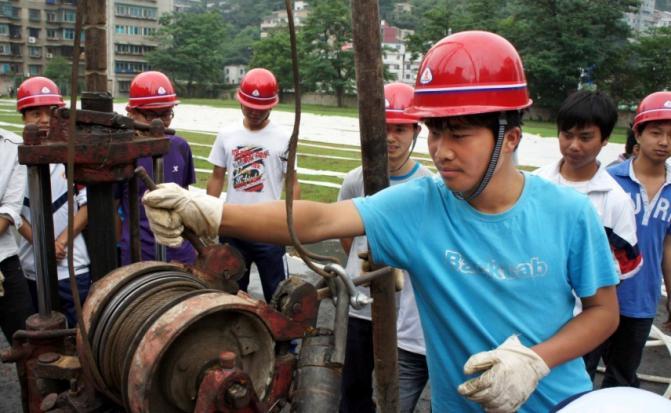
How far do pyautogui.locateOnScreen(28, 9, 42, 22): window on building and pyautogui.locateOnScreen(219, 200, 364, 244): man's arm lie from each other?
292 ft

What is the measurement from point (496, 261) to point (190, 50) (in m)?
79.1

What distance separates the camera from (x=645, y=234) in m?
4.03

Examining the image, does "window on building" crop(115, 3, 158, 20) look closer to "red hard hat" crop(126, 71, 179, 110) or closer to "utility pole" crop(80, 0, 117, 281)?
"red hard hat" crop(126, 71, 179, 110)

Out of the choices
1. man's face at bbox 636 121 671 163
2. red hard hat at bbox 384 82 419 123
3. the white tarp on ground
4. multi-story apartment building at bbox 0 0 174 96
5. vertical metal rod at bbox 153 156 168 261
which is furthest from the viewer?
multi-story apartment building at bbox 0 0 174 96

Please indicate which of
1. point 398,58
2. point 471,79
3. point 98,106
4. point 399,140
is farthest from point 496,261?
point 398,58

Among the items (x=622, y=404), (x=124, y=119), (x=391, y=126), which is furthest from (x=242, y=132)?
(x=622, y=404)

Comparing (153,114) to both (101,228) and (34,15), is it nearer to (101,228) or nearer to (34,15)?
(101,228)

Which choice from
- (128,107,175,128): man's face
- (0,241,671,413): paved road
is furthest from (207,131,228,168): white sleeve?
(0,241,671,413): paved road

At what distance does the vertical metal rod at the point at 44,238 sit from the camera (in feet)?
7.04

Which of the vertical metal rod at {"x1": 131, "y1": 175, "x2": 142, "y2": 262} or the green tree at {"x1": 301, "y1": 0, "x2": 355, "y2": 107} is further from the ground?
the green tree at {"x1": 301, "y1": 0, "x2": 355, "y2": 107}

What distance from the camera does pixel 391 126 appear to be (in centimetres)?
368

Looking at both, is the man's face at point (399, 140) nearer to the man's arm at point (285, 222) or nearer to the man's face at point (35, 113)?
the man's arm at point (285, 222)

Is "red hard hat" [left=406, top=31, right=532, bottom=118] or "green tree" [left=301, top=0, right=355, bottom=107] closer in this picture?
"red hard hat" [left=406, top=31, right=532, bottom=118]

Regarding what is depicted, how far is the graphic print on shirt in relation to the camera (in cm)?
538
